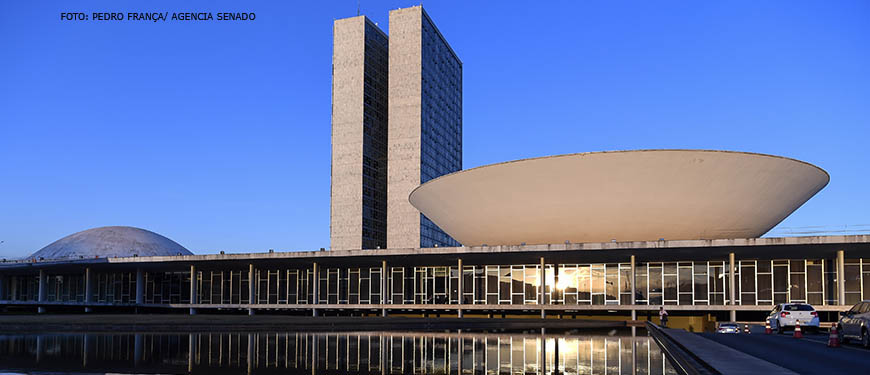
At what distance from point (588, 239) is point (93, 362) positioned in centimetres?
3339

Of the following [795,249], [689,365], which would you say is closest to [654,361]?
[689,365]

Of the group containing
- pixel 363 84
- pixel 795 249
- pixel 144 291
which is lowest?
pixel 144 291

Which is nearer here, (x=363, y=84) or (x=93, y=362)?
(x=93, y=362)

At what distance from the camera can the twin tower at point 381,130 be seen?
12100 centimetres

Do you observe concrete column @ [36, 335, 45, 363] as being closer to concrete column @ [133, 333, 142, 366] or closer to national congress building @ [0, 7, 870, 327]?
concrete column @ [133, 333, 142, 366]

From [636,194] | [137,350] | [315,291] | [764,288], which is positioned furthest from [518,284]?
[137,350]

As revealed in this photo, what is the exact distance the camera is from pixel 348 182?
121 m

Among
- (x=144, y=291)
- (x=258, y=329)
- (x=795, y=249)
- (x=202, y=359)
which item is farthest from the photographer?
(x=144, y=291)

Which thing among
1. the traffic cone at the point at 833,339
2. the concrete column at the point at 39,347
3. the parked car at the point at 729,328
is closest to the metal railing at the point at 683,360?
the traffic cone at the point at 833,339

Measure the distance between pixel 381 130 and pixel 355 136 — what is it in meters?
7.22

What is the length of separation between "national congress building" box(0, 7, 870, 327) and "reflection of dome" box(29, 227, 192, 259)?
172 feet

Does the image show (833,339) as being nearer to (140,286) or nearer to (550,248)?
(550,248)

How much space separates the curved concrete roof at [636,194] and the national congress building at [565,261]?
9 cm

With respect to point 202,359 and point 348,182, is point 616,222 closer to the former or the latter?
point 202,359
